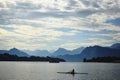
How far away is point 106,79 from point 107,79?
54cm

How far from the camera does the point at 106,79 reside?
407 feet

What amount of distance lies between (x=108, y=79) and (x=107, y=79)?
0.48 m

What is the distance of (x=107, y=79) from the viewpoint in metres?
124

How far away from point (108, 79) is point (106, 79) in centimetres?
101

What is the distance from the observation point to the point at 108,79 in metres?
→ 124
